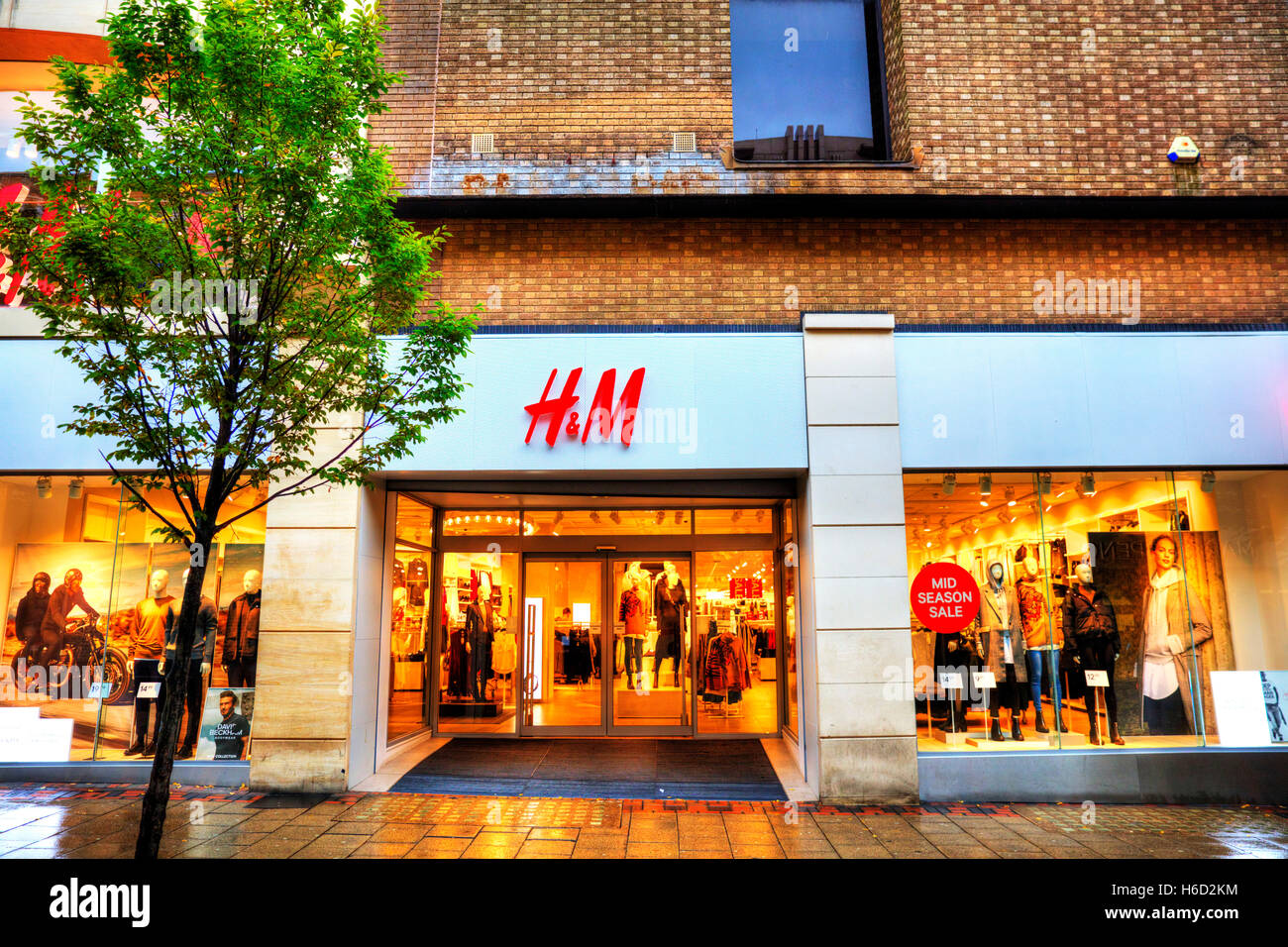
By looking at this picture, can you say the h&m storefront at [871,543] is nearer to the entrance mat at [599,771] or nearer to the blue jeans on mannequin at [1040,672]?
the blue jeans on mannequin at [1040,672]

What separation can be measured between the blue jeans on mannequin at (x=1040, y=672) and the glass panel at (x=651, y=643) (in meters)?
4.52

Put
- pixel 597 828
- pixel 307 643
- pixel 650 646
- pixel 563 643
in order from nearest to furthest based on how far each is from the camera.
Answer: pixel 597 828
pixel 307 643
pixel 650 646
pixel 563 643

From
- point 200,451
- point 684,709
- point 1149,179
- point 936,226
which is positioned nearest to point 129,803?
point 200,451

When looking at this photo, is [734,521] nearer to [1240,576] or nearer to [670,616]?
[670,616]

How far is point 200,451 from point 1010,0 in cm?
1041

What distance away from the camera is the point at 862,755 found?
7.85m

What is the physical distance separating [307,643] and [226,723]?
149 cm

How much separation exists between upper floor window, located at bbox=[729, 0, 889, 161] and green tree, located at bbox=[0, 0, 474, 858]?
5.17 metres

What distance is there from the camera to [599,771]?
8.92 meters

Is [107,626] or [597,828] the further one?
[107,626]

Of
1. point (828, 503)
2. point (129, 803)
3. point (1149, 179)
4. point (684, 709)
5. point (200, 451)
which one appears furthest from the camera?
point (684, 709)

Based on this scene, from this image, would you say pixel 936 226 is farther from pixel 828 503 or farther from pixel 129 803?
pixel 129 803

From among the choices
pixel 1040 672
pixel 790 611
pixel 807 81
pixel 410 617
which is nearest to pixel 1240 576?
pixel 1040 672

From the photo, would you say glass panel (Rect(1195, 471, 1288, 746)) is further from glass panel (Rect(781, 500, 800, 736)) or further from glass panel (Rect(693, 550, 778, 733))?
glass panel (Rect(693, 550, 778, 733))
